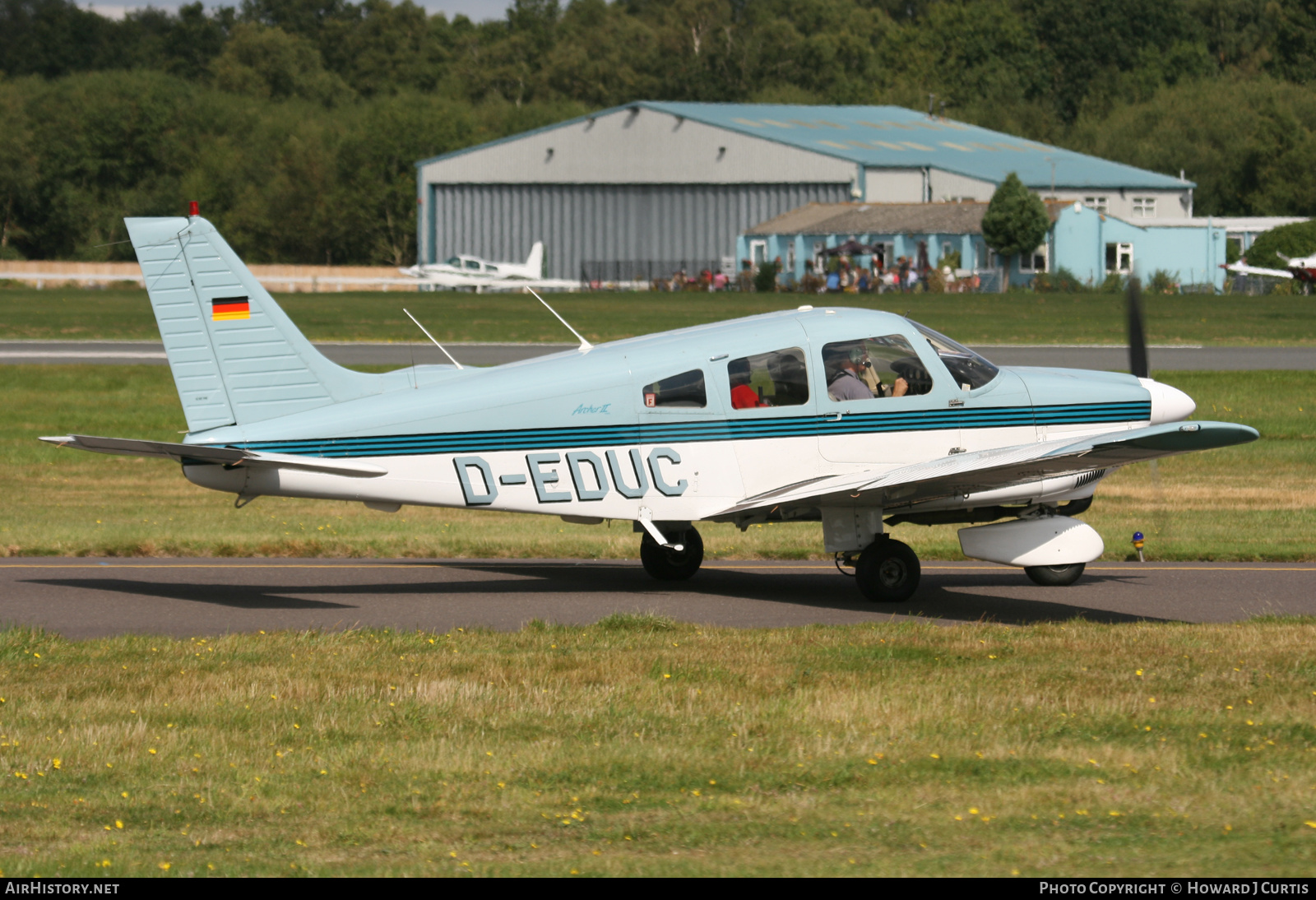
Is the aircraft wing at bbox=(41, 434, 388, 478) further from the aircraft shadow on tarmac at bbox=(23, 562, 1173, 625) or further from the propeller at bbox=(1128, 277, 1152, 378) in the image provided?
the propeller at bbox=(1128, 277, 1152, 378)

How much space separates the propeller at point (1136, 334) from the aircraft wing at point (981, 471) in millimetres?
1225

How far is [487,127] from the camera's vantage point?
110688 millimetres

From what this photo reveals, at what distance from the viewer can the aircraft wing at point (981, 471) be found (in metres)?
11.4

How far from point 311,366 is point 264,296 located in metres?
0.74

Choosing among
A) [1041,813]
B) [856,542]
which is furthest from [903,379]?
[1041,813]

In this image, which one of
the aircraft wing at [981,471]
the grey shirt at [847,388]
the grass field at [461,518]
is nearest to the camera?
the aircraft wing at [981,471]

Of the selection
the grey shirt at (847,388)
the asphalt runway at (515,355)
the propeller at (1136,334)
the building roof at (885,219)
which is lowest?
the asphalt runway at (515,355)

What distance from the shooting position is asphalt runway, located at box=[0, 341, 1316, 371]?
1342 inches

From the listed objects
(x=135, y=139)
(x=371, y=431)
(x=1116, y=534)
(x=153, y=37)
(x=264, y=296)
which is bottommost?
(x=1116, y=534)

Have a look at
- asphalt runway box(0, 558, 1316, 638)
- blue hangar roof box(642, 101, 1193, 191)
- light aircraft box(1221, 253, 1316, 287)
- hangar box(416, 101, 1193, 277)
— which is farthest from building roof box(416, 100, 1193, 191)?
asphalt runway box(0, 558, 1316, 638)

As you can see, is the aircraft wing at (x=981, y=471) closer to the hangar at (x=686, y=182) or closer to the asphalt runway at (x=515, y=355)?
the asphalt runway at (x=515, y=355)

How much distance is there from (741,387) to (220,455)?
4.09m

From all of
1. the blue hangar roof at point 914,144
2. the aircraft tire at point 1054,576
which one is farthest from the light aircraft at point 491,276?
the aircraft tire at point 1054,576

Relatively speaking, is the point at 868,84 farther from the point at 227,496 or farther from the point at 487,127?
the point at 227,496
